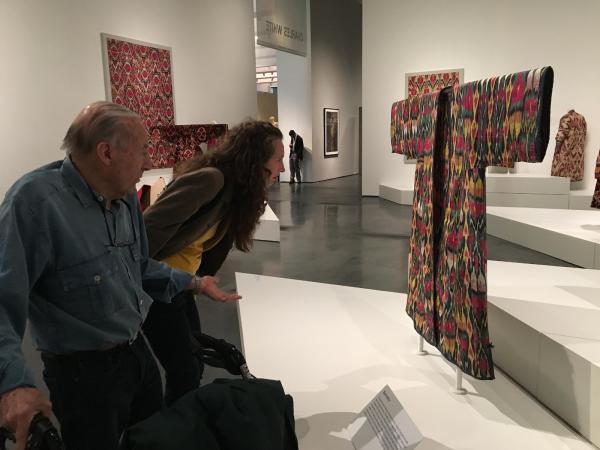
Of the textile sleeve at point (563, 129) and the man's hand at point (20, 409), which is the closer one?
the man's hand at point (20, 409)

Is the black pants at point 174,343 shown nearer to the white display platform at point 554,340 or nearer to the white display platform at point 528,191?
the white display platform at point 554,340

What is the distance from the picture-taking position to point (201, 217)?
2.02 meters

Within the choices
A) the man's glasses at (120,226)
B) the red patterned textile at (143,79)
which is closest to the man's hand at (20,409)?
the man's glasses at (120,226)

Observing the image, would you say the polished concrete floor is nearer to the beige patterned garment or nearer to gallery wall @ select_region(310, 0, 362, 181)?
the beige patterned garment

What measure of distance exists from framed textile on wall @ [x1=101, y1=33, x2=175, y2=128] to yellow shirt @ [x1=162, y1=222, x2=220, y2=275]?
5.49m

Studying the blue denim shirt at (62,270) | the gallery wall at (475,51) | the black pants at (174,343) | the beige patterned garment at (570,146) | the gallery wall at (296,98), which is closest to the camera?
the blue denim shirt at (62,270)

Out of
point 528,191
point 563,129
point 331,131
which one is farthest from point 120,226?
point 331,131

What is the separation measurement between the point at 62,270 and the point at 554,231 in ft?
17.1

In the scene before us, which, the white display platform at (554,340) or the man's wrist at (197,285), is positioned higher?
the man's wrist at (197,285)

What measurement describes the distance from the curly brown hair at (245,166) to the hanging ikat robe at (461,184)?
2.45ft

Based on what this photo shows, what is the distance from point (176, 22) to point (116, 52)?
61.4 inches

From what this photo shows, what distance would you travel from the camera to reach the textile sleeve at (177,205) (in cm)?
193

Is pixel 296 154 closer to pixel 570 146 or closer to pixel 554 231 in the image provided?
pixel 570 146

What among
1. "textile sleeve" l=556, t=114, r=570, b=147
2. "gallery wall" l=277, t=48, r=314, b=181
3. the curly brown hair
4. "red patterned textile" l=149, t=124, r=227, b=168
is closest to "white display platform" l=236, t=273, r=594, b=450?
the curly brown hair
